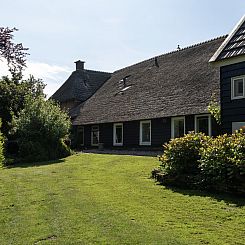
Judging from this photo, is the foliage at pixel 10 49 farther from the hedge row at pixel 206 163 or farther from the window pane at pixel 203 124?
the window pane at pixel 203 124

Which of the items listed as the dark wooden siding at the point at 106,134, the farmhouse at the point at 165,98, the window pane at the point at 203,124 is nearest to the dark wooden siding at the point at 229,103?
the farmhouse at the point at 165,98

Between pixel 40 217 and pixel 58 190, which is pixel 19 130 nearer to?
pixel 58 190

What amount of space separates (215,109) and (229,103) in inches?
110

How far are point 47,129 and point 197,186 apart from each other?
47.6 feet

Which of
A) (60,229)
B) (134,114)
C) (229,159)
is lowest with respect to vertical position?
(60,229)

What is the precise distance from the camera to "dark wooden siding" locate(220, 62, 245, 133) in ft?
45.5

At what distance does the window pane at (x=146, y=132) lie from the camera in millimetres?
24172

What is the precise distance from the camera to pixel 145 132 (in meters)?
24.5

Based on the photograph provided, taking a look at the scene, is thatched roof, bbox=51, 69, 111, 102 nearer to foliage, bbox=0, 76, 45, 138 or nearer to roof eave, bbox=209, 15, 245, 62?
foliage, bbox=0, 76, 45, 138

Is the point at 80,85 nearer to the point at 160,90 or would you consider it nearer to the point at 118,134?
the point at 118,134

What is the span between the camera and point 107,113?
27812mm

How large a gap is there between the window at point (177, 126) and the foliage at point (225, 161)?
11.5m

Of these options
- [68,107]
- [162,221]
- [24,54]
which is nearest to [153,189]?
[162,221]

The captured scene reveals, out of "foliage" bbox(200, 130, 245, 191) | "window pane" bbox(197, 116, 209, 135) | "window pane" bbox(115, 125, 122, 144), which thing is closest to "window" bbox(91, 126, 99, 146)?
"window pane" bbox(115, 125, 122, 144)
